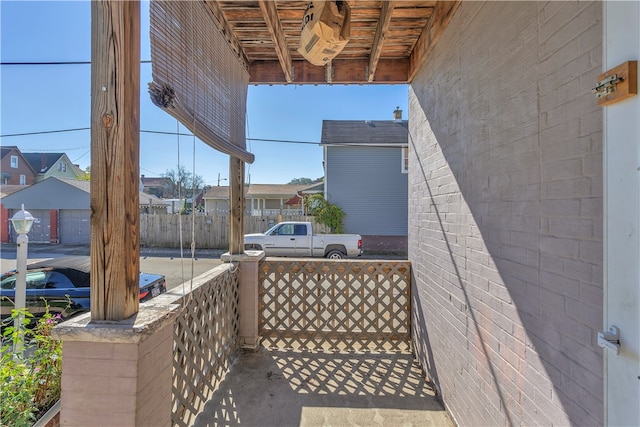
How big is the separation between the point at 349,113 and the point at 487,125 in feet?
31.4

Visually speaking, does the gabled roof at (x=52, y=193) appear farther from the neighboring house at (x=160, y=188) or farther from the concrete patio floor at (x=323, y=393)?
the concrete patio floor at (x=323, y=393)

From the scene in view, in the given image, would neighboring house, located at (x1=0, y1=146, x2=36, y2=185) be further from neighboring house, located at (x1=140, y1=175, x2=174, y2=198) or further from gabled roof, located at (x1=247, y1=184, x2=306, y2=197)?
gabled roof, located at (x1=247, y1=184, x2=306, y2=197)

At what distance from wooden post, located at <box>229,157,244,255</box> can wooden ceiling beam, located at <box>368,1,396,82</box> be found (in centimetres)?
181

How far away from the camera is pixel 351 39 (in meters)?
2.87

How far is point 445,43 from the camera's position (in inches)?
93.4

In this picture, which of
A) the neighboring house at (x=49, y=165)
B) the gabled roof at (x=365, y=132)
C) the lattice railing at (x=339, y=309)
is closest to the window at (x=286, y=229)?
the gabled roof at (x=365, y=132)

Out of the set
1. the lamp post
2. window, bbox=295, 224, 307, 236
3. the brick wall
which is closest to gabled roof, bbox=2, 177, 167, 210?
the lamp post

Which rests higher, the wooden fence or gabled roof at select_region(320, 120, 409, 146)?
gabled roof at select_region(320, 120, 409, 146)

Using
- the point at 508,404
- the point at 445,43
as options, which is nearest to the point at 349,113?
the point at 445,43

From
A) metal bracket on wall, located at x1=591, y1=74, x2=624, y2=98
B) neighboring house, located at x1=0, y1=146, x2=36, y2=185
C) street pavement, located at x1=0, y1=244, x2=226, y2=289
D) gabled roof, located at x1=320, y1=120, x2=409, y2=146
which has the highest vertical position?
Answer: gabled roof, located at x1=320, y1=120, x2=409, y2=146

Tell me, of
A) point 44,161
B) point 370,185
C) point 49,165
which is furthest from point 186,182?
point 49,165

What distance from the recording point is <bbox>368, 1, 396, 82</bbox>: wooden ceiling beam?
223 centimetres

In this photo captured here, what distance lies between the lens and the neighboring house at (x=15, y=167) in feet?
13.8

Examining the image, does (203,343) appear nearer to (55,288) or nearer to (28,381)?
(28,381)
